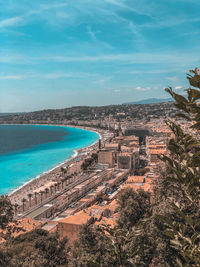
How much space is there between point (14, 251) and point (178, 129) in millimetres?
10390

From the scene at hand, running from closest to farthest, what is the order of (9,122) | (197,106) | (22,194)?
(197,106) → (22,194) → (9,122)

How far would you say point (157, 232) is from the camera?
26.2 ft

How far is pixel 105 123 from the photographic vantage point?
127688 millimetres

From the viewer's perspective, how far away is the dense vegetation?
1788mm

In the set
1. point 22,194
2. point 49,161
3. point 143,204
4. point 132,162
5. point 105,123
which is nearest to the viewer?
point 143,204

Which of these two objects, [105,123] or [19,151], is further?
[105,123]

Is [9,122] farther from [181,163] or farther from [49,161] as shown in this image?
[181,163]

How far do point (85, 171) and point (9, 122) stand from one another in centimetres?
17338

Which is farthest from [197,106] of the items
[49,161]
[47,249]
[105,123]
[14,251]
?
[105,123]

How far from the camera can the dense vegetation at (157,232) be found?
1.79 metres

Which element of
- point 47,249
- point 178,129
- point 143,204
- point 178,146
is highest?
point 178,129

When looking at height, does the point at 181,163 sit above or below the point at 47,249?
above

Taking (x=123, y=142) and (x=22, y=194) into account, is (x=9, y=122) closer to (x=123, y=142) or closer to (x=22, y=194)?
(x=123, y=142)

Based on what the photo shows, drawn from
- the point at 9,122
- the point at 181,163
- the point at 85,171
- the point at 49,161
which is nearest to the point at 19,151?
the point at 49,161
